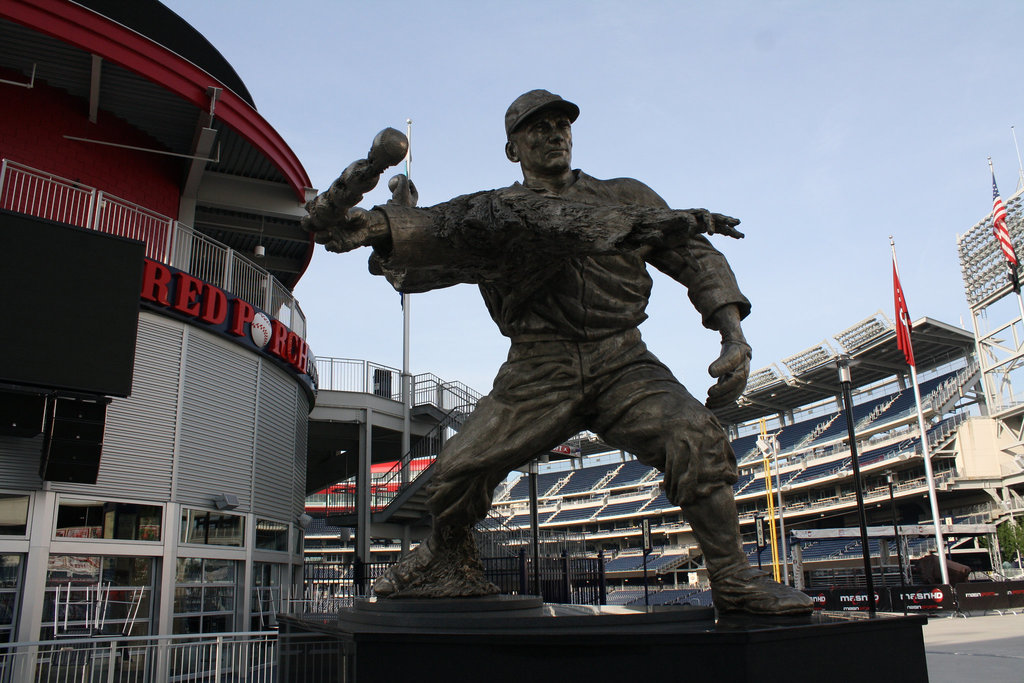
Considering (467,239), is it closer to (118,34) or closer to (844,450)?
(118,34)

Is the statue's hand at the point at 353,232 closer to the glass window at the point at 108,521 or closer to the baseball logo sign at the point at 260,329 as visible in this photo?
the glass window at the point at 108,521

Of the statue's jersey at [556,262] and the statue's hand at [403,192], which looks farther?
the statue's hand at [403,192]

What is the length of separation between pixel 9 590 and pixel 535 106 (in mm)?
10340

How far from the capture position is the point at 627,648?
221 cm

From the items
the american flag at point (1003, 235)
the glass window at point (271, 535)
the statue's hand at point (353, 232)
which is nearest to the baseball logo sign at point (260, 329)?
the glass window at point (271, 535)

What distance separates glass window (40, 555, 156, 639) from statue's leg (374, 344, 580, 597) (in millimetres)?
8858

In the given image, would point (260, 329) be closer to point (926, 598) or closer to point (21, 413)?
point (21, 413)

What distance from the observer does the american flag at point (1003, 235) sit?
28328mm

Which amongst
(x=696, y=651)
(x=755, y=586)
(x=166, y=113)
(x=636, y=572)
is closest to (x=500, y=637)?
(x=696, y=651)

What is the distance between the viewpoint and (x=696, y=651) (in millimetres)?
2150

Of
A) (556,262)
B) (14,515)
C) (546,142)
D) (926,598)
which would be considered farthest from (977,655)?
(926,598)

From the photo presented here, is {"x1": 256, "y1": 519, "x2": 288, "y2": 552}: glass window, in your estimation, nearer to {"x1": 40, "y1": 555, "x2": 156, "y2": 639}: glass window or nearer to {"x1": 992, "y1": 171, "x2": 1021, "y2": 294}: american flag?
{"x1": 40, "y1": 555, "x2": 156, "y2": 639}: glass window

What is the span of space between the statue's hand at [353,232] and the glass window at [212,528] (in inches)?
423

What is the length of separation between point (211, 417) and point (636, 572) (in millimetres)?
34670
